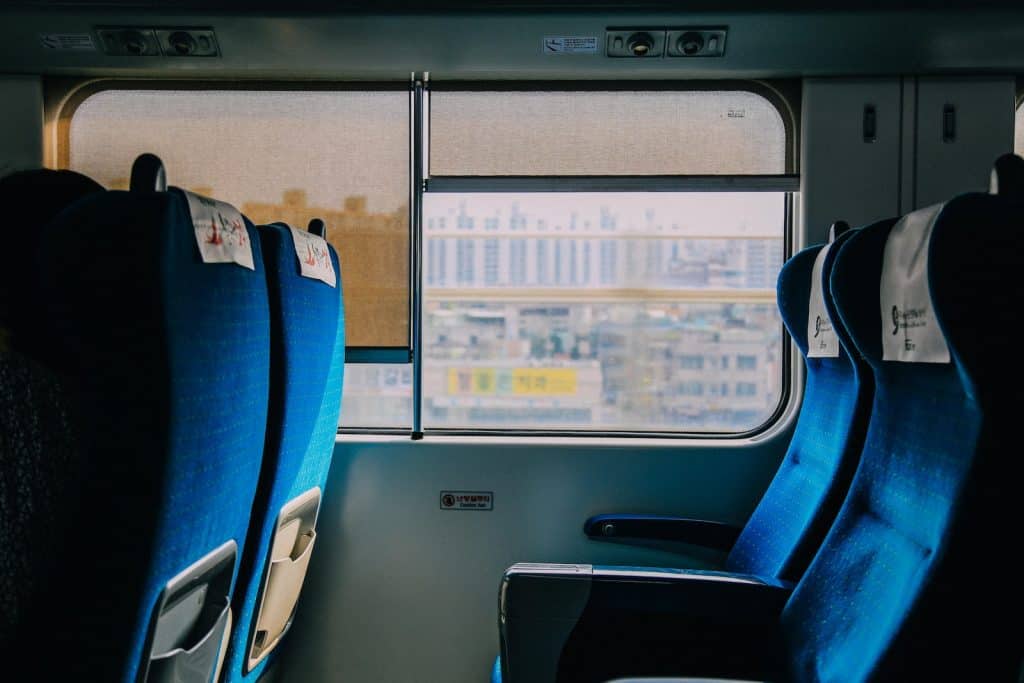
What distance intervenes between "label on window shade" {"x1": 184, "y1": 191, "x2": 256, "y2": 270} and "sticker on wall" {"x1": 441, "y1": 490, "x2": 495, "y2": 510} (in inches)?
48.0

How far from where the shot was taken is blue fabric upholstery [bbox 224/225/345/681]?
1.55 meters

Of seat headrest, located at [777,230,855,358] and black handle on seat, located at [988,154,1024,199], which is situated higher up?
black handle on seat, located at [988,154,1024,199]

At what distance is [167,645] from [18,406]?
481 mm

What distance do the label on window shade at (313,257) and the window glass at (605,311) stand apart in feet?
2.01

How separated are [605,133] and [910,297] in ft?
4.68

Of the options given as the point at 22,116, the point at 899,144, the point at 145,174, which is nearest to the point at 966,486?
the point at 145,174

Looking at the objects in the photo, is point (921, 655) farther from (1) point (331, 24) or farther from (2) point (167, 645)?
(1) point (331, 24)

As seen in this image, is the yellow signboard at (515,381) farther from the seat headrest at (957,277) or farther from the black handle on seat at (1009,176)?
the black handle on seat at (1009,176)

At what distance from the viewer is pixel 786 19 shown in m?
1.99

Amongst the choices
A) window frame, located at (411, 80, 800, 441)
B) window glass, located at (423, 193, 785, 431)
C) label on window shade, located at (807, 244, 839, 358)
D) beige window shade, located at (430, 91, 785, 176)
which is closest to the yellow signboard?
window glass, located at (423, 193, 785, 431)

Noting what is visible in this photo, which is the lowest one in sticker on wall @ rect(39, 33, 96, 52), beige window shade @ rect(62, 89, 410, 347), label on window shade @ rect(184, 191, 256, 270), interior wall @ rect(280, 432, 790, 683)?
interior wall @ rect(280, 432, 790, 683)

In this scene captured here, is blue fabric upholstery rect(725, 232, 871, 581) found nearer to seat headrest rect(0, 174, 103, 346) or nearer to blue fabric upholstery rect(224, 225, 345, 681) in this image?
blue fabric upholstery rect(224, 225, 345, 681)

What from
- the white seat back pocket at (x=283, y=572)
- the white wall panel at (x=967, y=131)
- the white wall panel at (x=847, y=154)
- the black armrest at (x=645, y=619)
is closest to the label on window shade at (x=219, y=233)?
the white seat back pocket at (x=283, y=572)

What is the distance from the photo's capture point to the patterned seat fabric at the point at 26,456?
1.02 metres
